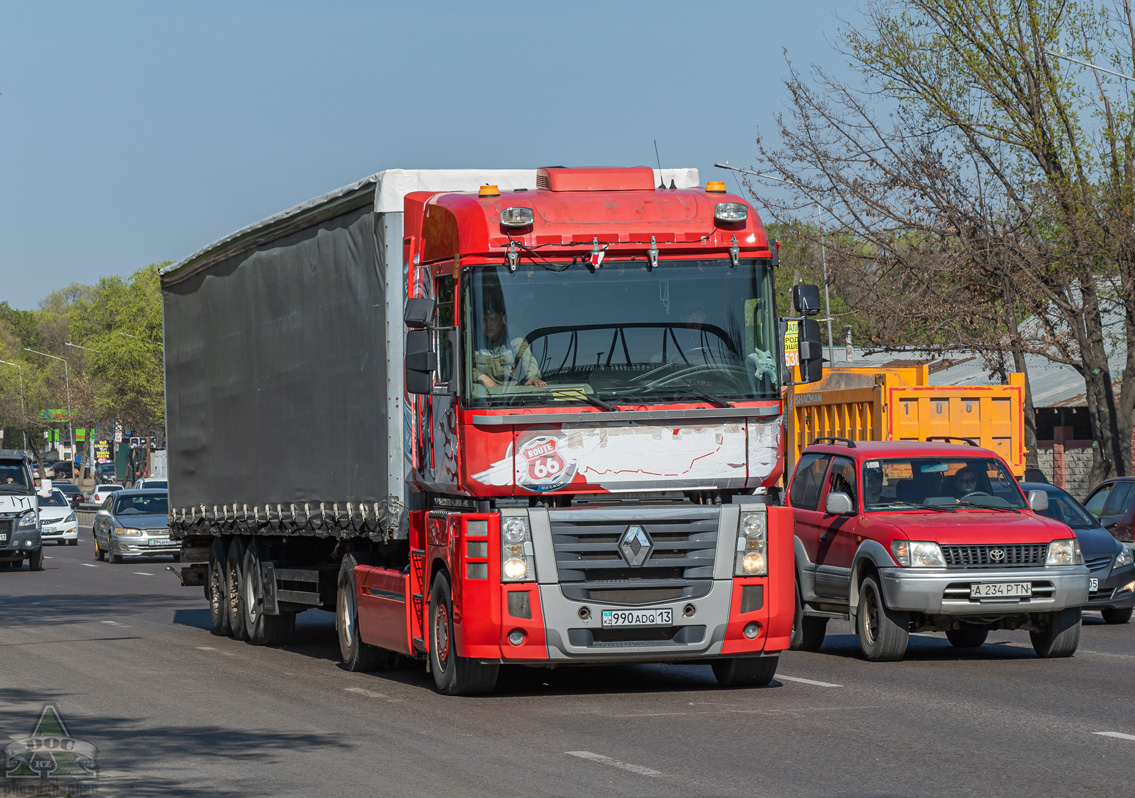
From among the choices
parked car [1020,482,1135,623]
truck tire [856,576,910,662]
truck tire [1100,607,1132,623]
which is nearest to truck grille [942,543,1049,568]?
truck tire [856,576,910,662]

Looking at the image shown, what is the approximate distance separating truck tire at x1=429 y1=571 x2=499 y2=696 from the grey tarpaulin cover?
1251 mm

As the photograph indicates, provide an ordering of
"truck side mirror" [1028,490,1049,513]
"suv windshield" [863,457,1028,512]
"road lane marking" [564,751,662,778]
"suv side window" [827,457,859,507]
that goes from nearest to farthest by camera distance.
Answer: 1. "road lane marking" [564,751,662,778]
2. "truck side mirror" [1028,490,1049,513]
3. "suv windshield" [863,457,1028,512]
4. "suv side window" [827,457,859,507]

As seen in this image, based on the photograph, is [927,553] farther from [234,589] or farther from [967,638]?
[234,589]

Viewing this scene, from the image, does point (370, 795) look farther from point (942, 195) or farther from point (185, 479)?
point (942, 195)

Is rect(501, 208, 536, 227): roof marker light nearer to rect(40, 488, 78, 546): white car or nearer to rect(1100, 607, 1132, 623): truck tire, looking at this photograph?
rect(1100, 607, 1132, 623): truck tire

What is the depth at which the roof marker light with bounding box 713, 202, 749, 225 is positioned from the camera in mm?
12211

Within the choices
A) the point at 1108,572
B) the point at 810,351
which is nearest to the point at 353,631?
the point at 810,351

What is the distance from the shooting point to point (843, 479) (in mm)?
15734

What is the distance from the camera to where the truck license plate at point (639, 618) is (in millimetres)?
11766

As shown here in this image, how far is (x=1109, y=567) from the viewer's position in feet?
60.2

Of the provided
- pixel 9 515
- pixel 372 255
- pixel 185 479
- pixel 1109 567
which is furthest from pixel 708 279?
pixel 9 515

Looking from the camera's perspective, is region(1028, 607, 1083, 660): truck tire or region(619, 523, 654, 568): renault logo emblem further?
region(1028, 607, 1083, 660): truck tire

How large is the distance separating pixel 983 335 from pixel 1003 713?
21.9 m

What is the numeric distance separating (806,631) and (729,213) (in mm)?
5333
